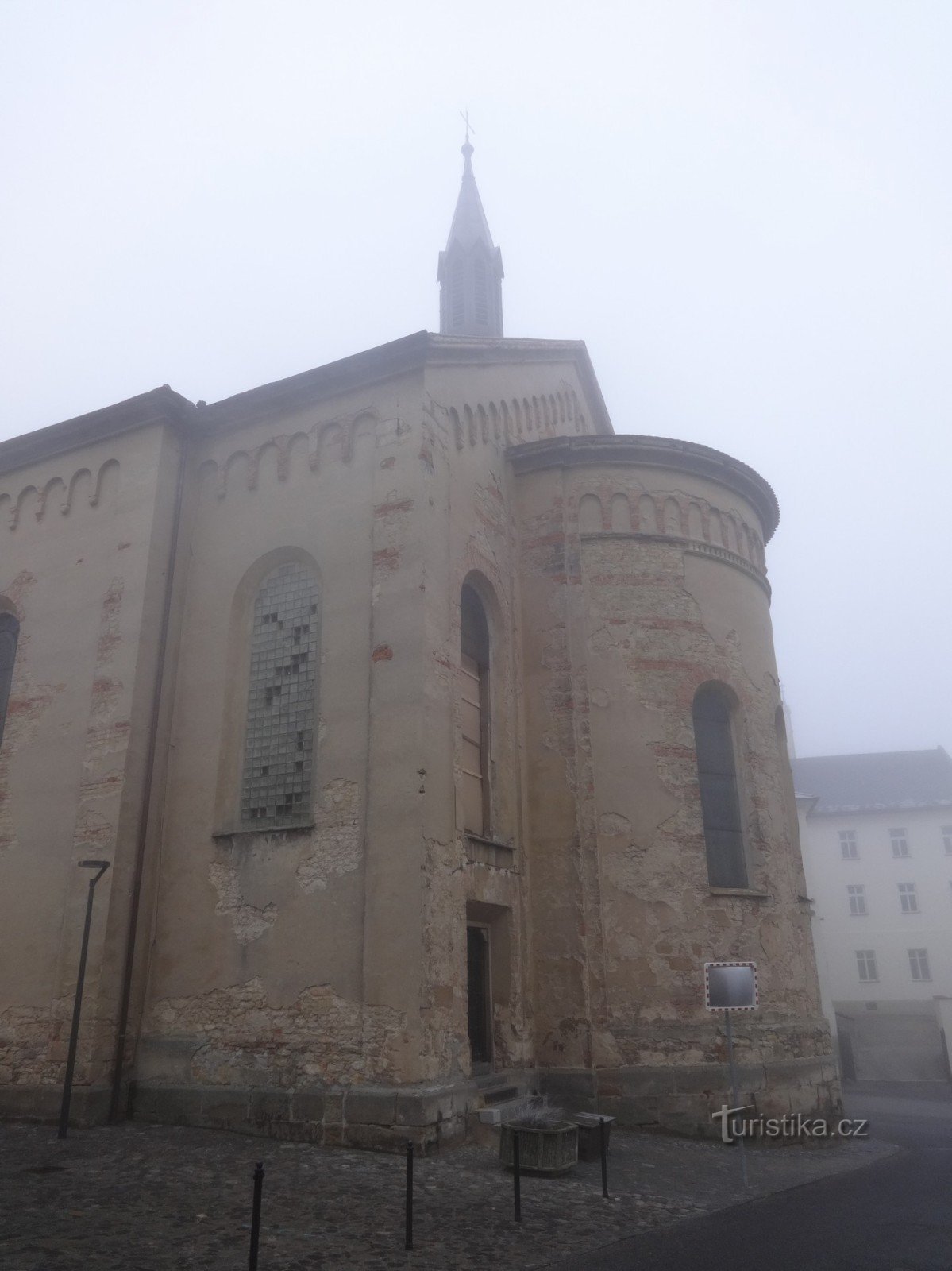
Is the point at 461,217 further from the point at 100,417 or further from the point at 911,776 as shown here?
the point at 911,776

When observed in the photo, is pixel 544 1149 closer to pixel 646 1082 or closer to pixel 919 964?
pixel 646 1082

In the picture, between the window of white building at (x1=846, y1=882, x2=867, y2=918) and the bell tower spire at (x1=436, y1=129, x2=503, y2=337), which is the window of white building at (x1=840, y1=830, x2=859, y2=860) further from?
the bell tower spire at (x1=436, y1=129, x2=503, y2=337)

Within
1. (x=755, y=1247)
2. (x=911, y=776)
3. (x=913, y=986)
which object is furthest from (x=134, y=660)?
(x=911, y=776)

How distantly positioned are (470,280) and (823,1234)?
76.1 feet

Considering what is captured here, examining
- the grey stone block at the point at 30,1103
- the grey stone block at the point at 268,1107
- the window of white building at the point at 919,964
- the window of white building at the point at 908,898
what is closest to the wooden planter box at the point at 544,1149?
the grey stone block at the point at 268,1107

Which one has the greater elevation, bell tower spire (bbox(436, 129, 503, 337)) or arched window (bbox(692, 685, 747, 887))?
bell tower spire (bbox(436, 129, 503, 337))

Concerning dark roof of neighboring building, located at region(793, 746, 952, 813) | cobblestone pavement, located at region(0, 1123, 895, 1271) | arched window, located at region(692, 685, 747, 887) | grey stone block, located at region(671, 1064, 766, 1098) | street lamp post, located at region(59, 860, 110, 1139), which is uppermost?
dark roof of neighboring building, located at region(793, 746, 952, 813)

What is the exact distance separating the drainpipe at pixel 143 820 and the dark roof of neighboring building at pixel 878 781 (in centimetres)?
3507

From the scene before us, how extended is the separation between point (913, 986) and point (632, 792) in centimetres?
3474

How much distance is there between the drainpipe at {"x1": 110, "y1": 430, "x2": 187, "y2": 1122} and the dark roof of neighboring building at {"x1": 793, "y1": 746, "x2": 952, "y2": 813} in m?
35.1

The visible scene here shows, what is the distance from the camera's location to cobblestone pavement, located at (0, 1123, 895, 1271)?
252 inches

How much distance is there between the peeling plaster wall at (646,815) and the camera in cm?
1223

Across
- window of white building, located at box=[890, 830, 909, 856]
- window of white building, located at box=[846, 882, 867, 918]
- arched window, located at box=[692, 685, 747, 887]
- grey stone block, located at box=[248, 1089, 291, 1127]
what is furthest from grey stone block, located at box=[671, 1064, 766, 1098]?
window of white building, located at box=[890, 830, 909, 856]

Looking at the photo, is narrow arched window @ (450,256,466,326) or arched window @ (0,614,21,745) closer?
arched window @ (0,614,21,745)
